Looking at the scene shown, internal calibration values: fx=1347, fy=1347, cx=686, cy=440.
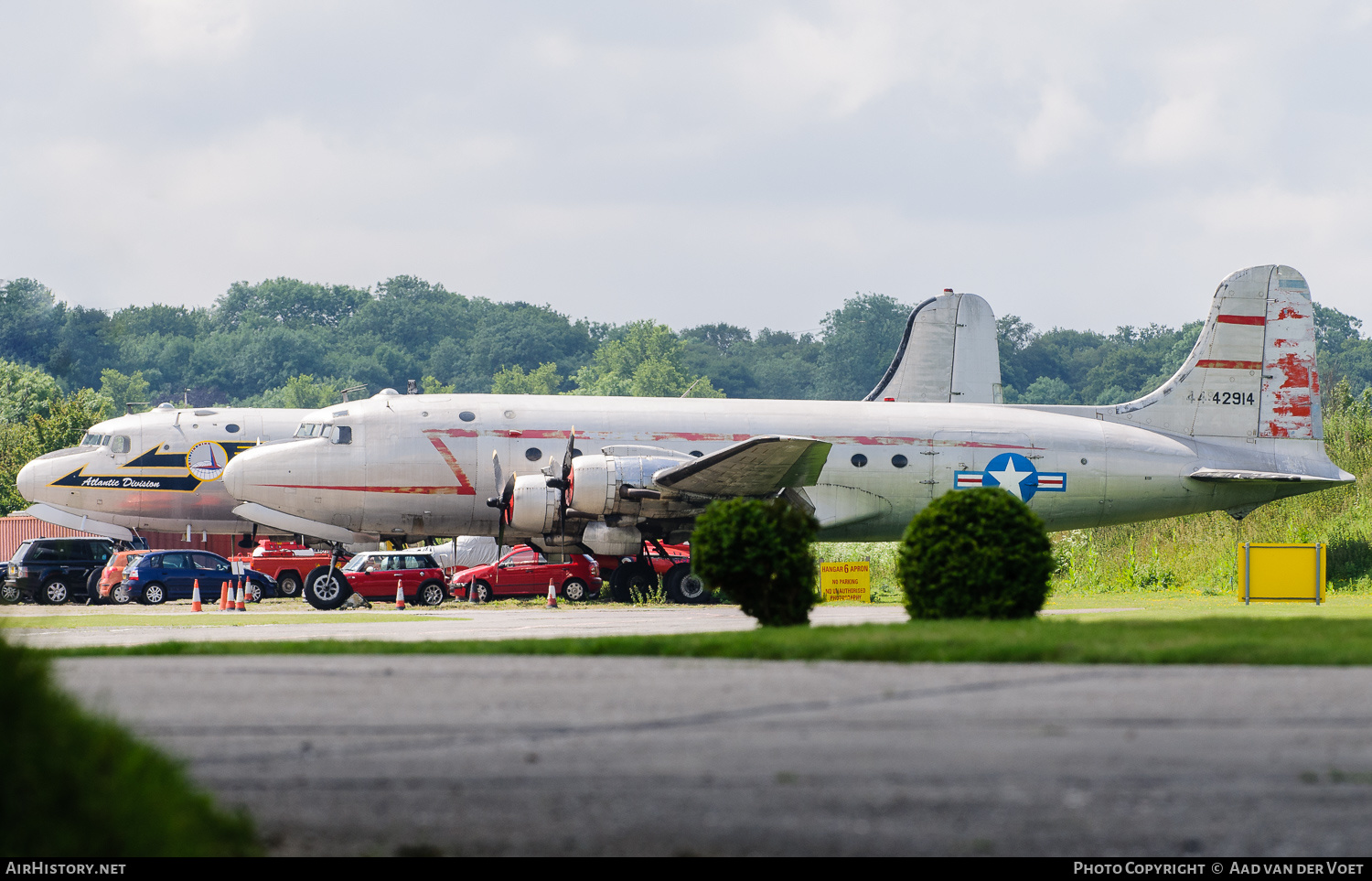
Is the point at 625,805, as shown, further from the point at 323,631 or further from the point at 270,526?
the point at 270,526

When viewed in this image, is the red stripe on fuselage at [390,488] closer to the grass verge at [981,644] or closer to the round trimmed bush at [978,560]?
the grass verge at [981,644]

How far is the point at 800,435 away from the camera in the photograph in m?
29.3

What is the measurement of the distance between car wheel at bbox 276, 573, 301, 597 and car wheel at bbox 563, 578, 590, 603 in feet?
29.9

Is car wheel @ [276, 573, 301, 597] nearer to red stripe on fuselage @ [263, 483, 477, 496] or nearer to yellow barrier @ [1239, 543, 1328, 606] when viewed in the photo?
red stripe on fuselage @ [263, 483, 477, 496]

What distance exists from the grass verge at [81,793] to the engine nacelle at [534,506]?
2114 centimetres

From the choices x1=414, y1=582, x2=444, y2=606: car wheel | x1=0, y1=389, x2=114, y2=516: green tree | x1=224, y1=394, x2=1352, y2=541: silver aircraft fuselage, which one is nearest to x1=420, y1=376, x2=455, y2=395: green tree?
x1=0, y1=389, x2=114, y2=516: green tree

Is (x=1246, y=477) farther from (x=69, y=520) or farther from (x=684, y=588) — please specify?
(x=69, y=520)

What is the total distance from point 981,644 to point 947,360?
24507 mm

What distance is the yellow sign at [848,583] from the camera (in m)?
31.5

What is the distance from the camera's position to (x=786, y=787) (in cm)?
666

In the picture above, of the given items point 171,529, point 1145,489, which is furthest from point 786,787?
point 171,529

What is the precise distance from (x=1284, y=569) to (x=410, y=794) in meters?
25.1

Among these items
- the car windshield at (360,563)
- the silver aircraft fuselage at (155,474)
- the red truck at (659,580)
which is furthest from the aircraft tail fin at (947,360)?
the silver aircraft fuselage at (155,474)

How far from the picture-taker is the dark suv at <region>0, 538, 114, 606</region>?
3506cm
